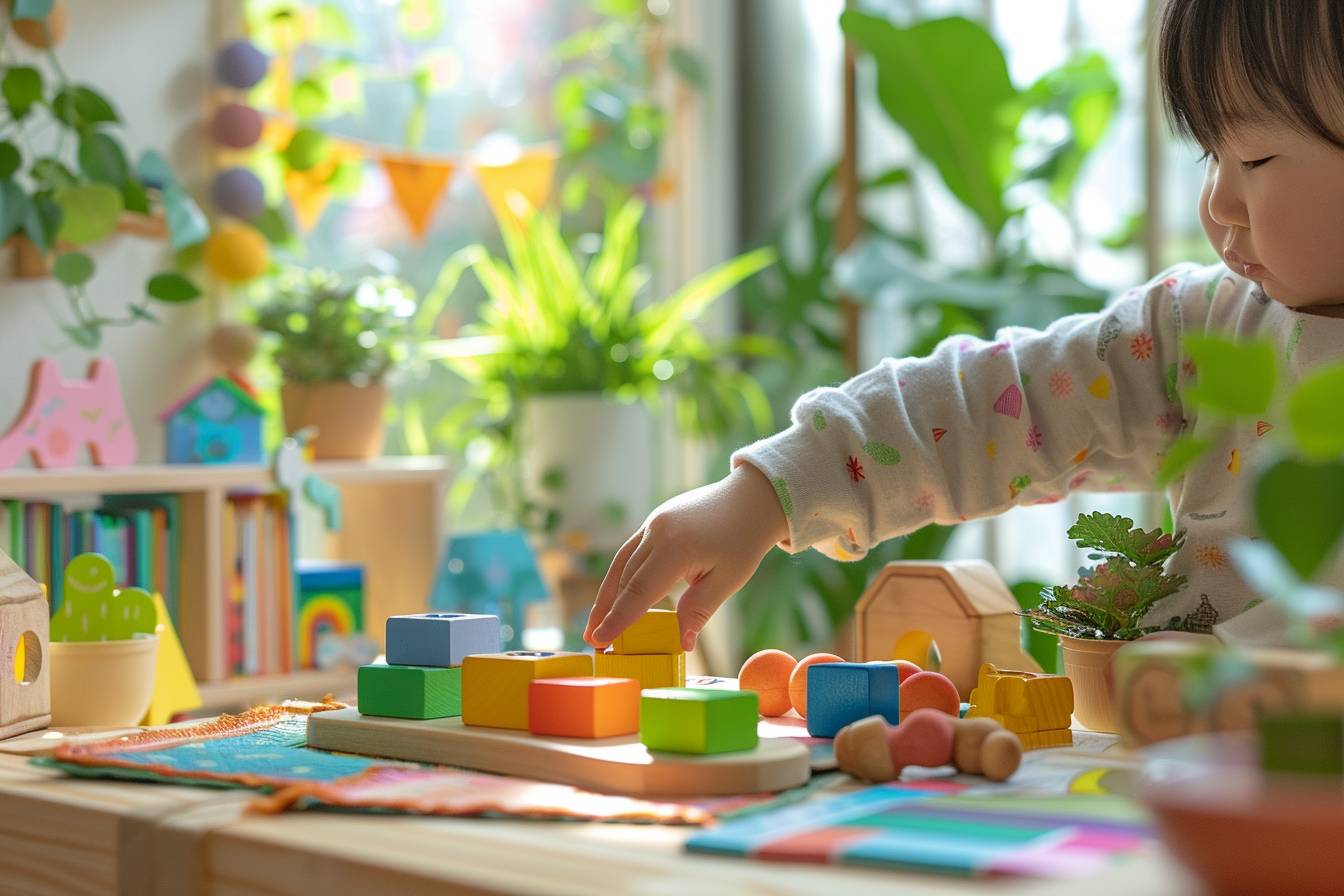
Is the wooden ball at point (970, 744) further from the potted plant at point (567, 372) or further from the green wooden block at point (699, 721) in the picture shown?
the potted plant at point (567, 372)

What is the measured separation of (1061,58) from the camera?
260 cm

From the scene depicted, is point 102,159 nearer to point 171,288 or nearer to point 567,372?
point 171,288

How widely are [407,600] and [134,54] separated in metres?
0.81

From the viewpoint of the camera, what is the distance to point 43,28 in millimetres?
1717

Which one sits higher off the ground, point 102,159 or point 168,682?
point 102,159

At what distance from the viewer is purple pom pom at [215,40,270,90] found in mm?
1970

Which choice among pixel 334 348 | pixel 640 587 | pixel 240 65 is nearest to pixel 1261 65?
pixel 640 587

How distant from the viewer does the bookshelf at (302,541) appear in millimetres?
1634

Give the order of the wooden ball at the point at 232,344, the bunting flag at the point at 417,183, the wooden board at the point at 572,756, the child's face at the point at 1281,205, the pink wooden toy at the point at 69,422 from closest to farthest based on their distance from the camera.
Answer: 1. the wooden board at the point at 572,756
2. the child's face at the point at 1281,205
3. the pink wooden toy at the point at 69,422
4. the wooden ball at the point at 232,344
5. the bunting flag at the point at 417,183

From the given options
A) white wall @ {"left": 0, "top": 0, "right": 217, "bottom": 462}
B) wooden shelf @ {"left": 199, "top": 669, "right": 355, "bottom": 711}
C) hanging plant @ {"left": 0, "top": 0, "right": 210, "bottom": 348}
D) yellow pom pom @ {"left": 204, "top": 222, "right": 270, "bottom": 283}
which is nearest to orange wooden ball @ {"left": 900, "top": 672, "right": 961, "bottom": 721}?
wooden shelf @ {"left": 199, "top": 669, "right": 355, "bottom": 711}

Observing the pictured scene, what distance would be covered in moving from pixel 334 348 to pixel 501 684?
1.29 meters

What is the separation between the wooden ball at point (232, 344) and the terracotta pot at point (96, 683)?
101 cm

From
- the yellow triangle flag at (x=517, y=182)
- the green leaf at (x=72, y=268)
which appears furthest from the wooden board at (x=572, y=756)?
the yellow triangle flag at (x=517, y=182)

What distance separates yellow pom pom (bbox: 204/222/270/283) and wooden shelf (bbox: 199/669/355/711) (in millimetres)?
543
